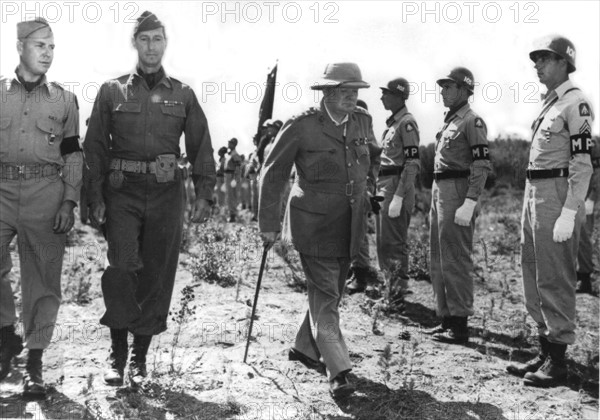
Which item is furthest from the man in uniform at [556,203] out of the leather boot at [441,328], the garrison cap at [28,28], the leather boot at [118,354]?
the garrison cap at [28,28]

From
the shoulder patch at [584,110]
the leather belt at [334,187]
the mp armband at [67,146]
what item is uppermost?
the shoulder patch at [584,110]

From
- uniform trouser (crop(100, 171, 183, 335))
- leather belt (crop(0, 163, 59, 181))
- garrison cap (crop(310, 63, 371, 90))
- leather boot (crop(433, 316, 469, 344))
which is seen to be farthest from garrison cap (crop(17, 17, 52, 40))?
leather boot (crop(433, 316, 469, 344))

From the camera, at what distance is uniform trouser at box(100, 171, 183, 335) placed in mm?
4660

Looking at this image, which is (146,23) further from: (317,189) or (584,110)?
(584,110)

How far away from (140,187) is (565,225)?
10.3 ft

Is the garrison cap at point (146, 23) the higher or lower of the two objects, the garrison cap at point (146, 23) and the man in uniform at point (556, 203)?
the higher

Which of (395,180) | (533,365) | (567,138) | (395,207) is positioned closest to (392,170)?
(395,180)

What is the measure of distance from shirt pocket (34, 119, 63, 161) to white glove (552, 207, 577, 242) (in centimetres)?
366

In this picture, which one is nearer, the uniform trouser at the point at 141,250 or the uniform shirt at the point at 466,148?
the uniform trouser at the point at 141,250

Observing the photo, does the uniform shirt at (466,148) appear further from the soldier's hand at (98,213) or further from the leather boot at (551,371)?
the soldier's hand at (98,213)

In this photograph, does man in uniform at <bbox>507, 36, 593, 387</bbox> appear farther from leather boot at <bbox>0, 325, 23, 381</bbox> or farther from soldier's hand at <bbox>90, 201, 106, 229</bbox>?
leather boot at <bbox>0, 325, 23, 381</bbox>

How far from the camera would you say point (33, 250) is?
4.52 m

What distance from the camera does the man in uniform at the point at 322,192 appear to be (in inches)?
190

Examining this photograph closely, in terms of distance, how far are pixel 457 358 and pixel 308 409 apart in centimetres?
181
